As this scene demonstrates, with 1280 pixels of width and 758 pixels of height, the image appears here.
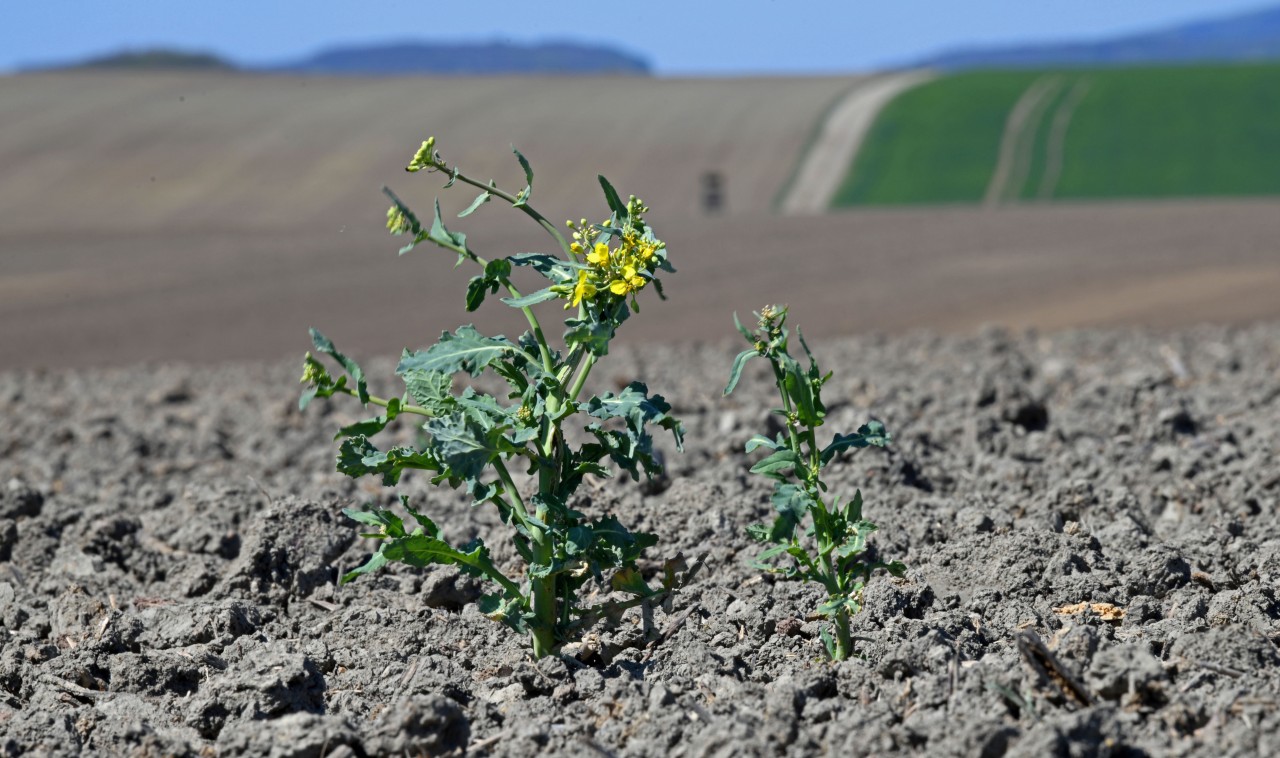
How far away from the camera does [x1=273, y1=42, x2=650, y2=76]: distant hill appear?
154375mm

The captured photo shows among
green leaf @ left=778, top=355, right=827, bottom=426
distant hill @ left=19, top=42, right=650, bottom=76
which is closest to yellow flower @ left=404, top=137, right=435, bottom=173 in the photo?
green leaf @ left=778, top=355, right=827, bottom=426

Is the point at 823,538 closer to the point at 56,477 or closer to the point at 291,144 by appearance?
the point at 56,477

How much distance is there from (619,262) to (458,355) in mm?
463

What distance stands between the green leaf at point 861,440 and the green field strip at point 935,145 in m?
34.7

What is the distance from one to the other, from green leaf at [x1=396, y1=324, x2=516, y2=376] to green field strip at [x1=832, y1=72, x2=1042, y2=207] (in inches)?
1369

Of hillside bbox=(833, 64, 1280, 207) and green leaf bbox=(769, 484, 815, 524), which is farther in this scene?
hillside bbox=(833, 64, 1280, 207)

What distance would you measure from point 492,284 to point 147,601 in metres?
1.96

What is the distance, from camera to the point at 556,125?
47844 mm

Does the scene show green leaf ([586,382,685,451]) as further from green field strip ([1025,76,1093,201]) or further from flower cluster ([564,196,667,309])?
green field strip ([1025,76,1093,201])

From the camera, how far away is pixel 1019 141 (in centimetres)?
4334

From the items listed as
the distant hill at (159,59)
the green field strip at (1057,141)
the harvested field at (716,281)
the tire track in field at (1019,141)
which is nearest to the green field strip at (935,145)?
the tire track in field at (1019,141)

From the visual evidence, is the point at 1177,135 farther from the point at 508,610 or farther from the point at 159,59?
the point at 159,59

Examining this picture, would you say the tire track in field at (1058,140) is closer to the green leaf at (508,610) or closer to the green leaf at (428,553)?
the green leaf at (508,610)

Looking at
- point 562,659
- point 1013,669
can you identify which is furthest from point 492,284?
point 1013,669
